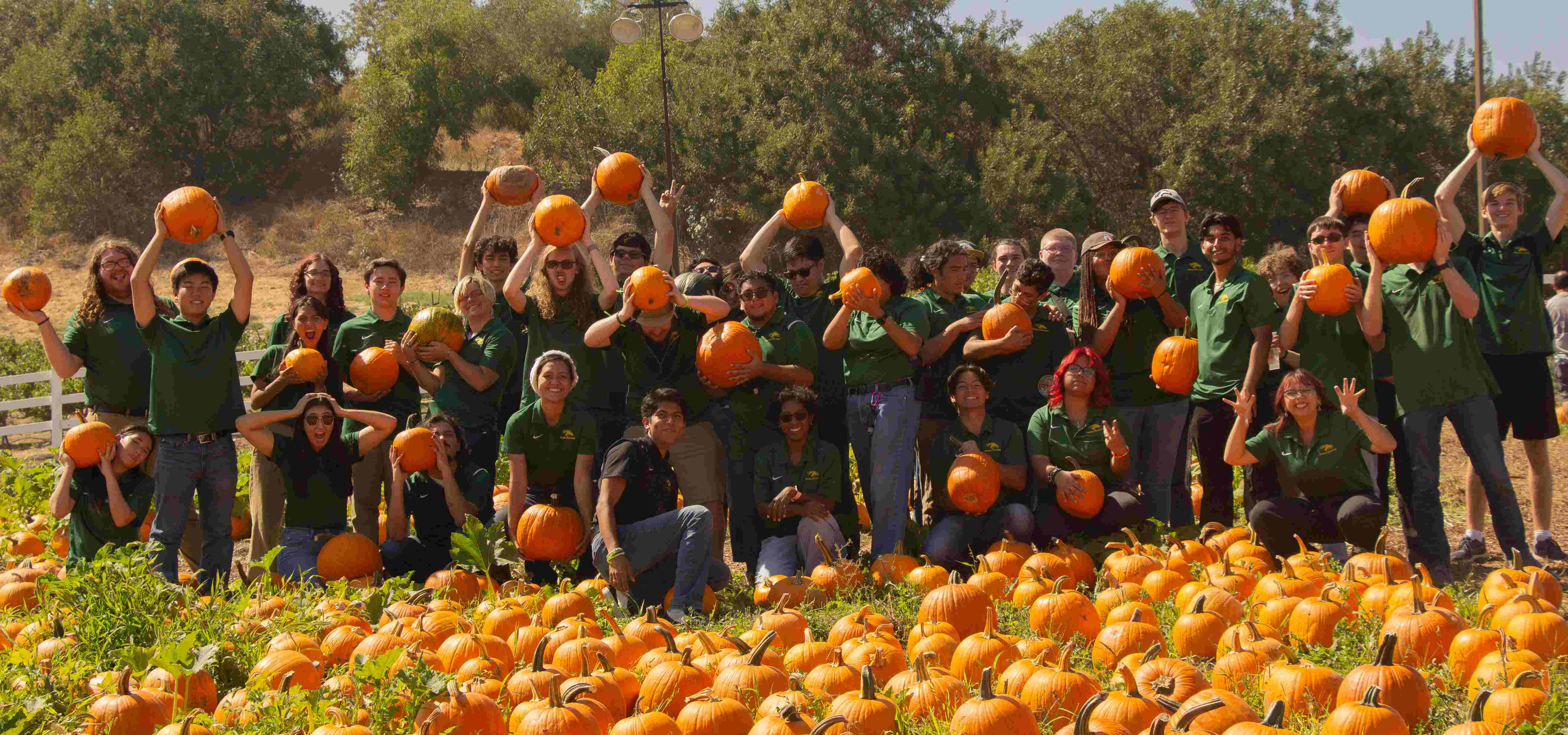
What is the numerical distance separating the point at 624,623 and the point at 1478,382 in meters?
4.63

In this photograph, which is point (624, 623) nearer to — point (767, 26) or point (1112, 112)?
point (767, 26)

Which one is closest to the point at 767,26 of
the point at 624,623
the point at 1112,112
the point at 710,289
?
the point at 1112,112

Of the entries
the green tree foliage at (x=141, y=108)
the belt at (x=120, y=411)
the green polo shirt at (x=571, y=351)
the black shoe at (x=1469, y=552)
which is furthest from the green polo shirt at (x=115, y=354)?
the green tree foliage at (x=141, y=108)

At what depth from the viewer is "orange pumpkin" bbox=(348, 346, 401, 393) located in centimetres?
700

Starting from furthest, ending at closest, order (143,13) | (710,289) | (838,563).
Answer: (143,13)
(710,289)
(838,563)

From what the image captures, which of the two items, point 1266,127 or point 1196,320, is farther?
point 1266,127

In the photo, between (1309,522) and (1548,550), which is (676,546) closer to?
(1309,522)

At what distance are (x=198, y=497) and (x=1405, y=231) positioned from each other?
22.4 feet

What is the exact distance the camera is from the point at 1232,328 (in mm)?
6676

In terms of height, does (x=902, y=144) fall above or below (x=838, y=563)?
above

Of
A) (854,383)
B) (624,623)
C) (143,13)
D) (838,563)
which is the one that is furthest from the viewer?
(143,13)

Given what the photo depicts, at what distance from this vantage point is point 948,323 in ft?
23.8

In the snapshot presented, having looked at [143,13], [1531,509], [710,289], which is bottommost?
[1531,509]

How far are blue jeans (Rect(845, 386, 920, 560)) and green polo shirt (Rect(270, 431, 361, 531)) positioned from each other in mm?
Answer: 2947
